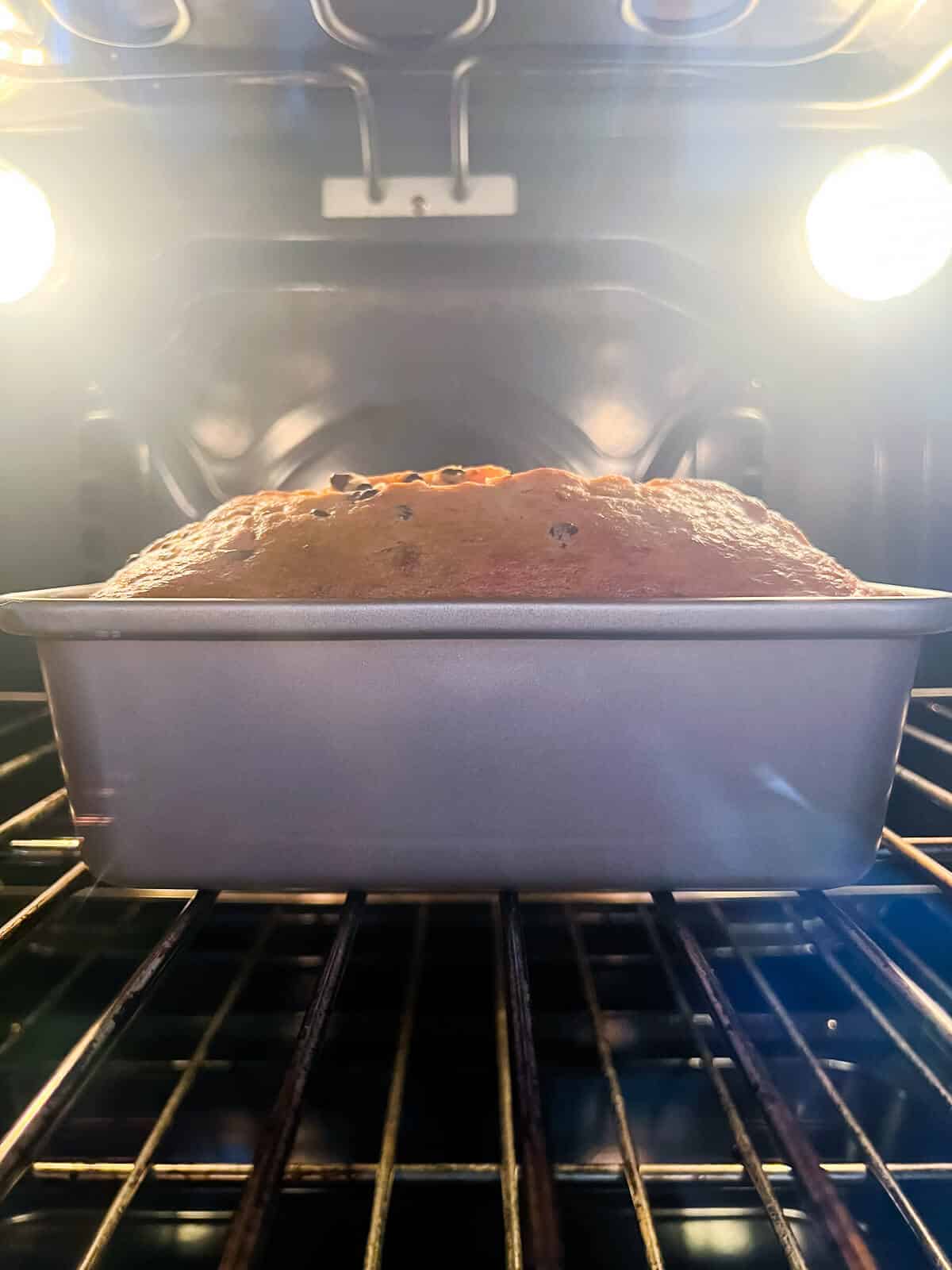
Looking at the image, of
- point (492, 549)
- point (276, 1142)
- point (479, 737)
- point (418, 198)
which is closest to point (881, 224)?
point (418, 198)

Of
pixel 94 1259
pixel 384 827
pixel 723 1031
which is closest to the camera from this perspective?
pixel 94 1259

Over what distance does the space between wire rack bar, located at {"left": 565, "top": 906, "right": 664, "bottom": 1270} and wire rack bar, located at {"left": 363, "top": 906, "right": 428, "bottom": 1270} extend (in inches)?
3.8

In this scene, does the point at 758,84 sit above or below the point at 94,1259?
above

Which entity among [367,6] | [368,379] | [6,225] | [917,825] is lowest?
[917,825]

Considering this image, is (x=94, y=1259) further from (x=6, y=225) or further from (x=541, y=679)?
(x=6, y=225)

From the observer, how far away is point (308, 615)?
0.49 metres

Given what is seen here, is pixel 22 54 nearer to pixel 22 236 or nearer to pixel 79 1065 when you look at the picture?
pixel 22 236

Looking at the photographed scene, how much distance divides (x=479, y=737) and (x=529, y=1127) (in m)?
0.21

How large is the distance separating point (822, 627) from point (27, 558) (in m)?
0.77

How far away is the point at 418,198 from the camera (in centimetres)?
84

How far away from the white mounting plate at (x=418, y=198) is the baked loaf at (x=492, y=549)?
355mm

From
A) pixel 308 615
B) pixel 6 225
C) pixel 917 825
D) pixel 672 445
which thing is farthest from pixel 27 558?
pixel 917 825

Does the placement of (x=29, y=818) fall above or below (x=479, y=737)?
below

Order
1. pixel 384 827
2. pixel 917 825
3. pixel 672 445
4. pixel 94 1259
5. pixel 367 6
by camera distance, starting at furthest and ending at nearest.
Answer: pixel 672 445 < pixel 917 825 < pixel 367 6 < pixel 384 827 < pixel 94 1259
